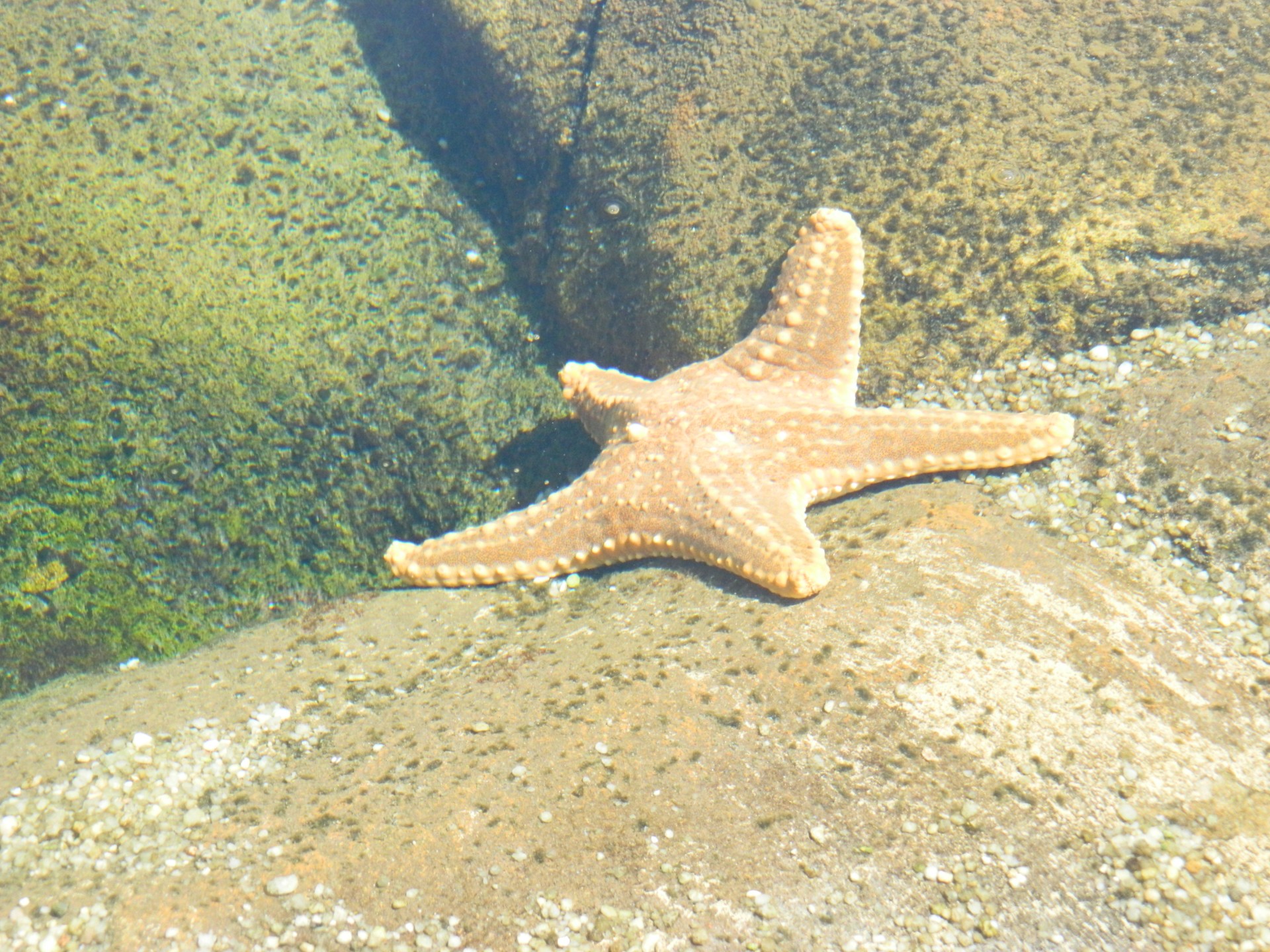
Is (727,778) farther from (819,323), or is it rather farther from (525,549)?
(819,323)

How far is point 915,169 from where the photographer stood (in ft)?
17.0

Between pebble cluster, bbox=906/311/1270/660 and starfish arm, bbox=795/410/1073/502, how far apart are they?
176 mm

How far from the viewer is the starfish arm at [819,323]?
4863 millimetres

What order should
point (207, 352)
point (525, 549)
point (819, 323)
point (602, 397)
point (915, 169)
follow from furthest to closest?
point (207, 352) → point (915, 169) → point (602, 397) → point (819, 323) → point (525, 549)

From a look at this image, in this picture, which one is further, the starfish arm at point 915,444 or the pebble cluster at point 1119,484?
the starfish arm at point 915,444

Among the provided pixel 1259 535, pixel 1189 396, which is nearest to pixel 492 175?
pixel 1189 396

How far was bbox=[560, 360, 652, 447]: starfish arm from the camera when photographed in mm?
4906

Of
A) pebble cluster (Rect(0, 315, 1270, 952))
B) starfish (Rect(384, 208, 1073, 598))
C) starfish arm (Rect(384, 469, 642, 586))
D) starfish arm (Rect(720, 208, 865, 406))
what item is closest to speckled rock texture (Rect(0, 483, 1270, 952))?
pebble cluster (Rect(0, 315, 1270, 952))

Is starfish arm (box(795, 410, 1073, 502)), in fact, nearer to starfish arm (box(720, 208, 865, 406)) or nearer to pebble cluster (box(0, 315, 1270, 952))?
starfish arm (box(720, 208, 865, 406))

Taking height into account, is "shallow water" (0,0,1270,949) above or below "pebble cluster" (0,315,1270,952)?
above

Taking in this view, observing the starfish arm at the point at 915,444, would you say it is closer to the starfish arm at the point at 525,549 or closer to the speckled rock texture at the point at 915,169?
the speckled rock texture at the point at 915,169

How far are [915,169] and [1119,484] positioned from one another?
2185 mm

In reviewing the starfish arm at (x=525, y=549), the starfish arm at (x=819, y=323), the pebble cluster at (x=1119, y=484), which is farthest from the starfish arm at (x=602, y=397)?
the pebble cluster at (x=1119, y=484)

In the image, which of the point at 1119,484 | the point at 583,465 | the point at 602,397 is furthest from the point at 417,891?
the point at 1119,484
